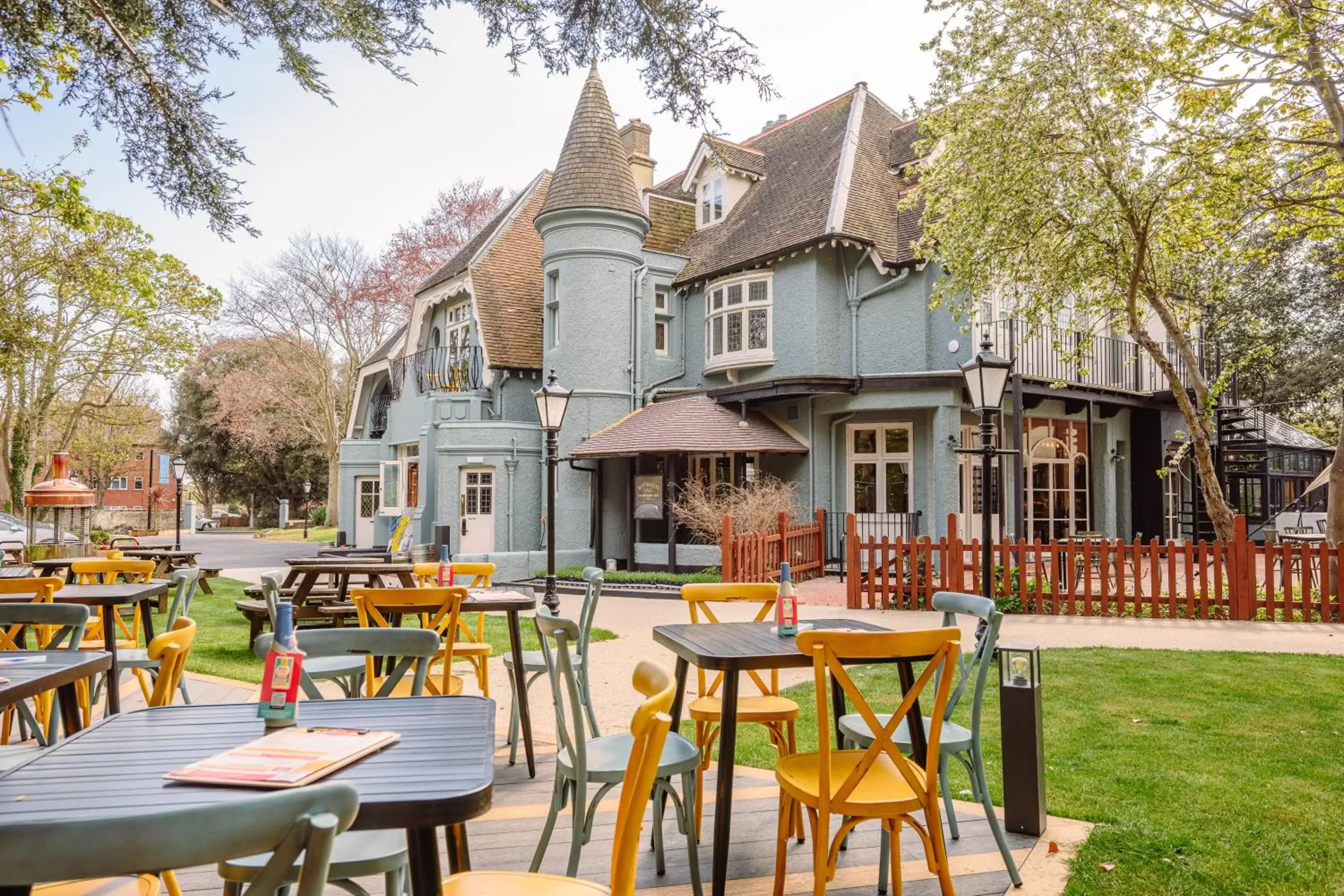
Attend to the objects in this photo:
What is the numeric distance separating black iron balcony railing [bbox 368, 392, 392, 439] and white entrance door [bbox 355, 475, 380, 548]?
155 centimetres

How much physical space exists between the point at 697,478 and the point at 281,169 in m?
12.7

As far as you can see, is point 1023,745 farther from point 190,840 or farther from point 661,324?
point 661,324

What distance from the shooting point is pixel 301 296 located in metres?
32.7

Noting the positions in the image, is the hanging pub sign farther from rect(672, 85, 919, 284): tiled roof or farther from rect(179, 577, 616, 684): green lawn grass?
rect(179, 577, 616, 684): green lawn grass

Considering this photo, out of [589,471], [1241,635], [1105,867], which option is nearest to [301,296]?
[589,471]

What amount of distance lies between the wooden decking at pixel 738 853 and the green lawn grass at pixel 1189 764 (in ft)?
1.31

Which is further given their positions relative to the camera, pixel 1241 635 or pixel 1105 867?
pixel 1241 635

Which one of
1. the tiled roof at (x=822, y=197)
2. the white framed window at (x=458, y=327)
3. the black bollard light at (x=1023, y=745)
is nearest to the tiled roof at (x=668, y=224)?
the tiled roof at (x=822, y=197)

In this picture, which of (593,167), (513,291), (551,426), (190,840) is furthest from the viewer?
(513,291)

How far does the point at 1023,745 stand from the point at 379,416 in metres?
24.1

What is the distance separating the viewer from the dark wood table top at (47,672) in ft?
9.86

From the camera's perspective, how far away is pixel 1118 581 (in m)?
11.0

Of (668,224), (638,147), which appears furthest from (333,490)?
(668,224)

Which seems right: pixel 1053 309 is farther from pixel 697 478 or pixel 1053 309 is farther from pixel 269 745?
pixel 269 745
